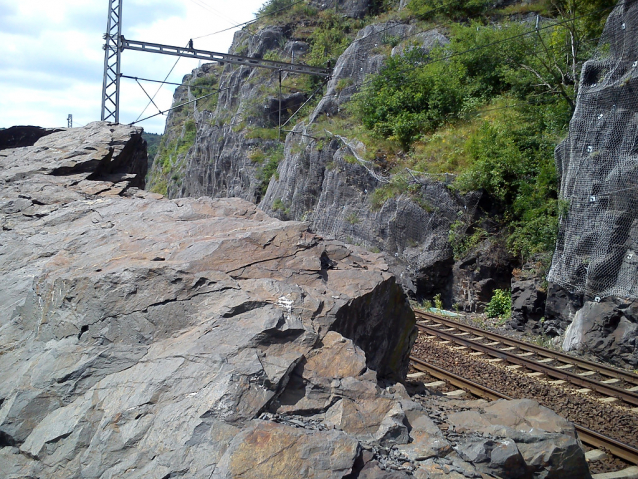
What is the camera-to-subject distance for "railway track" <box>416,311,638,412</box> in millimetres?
8289

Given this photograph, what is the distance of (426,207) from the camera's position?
16.5 metres

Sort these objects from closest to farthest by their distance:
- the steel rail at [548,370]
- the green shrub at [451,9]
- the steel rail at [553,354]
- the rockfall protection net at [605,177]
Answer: the steel rail at [548,370]
the steel rail at [553,354]
the rockfall protection net at [605,177]
the green shrub at [451,9]

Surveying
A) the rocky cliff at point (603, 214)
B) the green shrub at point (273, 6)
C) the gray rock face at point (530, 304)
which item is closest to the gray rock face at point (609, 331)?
the rocky cliff at point (603, 214)

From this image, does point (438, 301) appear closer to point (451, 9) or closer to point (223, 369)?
point (223, 369)

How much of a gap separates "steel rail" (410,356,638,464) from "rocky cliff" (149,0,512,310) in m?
6.61

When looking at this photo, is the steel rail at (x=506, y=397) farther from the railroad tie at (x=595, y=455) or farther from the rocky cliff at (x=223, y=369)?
the rocky cliff at (x=223, y=369)

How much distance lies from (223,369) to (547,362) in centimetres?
783

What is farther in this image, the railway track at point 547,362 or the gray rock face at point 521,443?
the railway track at point 547,362

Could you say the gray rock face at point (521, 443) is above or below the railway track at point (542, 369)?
above

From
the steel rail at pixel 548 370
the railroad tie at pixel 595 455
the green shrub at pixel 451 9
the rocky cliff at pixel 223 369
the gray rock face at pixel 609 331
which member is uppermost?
the green shrub at pixel 451 9

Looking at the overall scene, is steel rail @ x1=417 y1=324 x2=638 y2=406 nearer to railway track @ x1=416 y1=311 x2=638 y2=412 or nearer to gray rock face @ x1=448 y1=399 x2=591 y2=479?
railway track @ x1=416 y1=311 x2=638 y2=412

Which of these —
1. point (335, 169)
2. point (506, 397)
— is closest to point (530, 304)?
point (506, 397)

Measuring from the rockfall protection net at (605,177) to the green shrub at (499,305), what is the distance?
2.34 meters

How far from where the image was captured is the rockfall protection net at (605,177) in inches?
424
